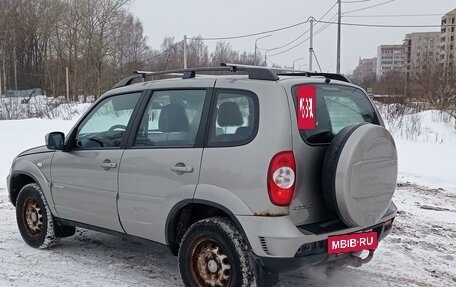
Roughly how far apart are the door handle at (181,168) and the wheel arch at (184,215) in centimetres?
23

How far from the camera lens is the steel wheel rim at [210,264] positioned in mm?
3562

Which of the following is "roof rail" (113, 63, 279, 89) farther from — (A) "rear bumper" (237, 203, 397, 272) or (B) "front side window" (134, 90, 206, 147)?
(A) "rear bumper" (237, 203, 397, 272)

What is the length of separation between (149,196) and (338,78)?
1.99 m

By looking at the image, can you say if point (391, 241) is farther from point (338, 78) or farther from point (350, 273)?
point (338, 78)

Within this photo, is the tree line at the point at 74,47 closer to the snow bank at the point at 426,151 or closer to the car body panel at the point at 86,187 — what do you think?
the snow bank at the point at 426,151

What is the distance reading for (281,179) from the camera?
3260 millimetres

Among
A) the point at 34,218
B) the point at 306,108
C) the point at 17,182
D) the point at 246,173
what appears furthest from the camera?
the point at 17,182

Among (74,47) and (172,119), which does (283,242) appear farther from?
(74,47)

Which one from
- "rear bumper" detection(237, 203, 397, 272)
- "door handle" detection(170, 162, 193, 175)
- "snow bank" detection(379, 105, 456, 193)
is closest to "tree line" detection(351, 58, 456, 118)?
"snow bank" detection(379, 105, 456, 193)

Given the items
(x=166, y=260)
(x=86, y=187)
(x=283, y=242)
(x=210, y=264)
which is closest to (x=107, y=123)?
(x=86, y=187)

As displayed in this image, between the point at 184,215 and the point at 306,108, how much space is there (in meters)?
1.34

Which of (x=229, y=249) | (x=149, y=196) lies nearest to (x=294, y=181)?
(x=229, y=249)

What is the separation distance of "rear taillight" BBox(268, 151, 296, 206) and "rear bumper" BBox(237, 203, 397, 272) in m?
0.14

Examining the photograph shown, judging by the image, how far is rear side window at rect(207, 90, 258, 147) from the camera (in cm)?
345
